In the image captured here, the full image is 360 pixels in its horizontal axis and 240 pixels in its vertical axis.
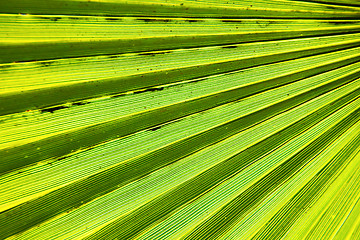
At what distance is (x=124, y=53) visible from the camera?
0.67 m

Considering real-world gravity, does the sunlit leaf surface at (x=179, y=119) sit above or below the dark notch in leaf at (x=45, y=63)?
below

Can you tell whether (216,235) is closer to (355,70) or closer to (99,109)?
(99,109)

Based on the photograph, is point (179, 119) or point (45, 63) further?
point (179, 119)

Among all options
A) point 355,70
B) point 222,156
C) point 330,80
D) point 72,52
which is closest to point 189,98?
point 222,156

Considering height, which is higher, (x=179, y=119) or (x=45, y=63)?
(x=45, y=63)

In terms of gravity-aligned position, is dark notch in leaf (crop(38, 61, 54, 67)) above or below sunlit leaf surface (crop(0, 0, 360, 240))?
above

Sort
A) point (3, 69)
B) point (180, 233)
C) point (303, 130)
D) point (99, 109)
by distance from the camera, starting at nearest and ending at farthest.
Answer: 1. point (3, 69)
2. point (99, 109)
3. point (180, 233)
4. point (303, 130)

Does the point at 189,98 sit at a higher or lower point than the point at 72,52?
lower

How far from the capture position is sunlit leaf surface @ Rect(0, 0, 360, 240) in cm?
58

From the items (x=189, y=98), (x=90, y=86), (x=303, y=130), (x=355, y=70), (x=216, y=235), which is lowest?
(x=216, y=235)

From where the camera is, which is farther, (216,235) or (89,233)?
(216,235)

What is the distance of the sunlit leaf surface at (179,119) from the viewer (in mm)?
584

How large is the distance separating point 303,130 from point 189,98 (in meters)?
0.54

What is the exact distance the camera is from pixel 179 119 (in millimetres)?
764
